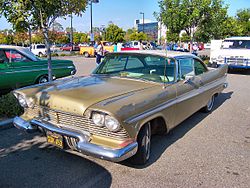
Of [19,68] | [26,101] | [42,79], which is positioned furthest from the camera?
[42,79]

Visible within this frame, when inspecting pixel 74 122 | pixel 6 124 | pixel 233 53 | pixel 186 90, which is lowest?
pixel 6 124

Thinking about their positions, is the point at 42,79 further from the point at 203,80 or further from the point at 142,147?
the point at 142,147

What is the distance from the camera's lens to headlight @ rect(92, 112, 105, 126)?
2.82 m

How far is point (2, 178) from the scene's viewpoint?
3.07 meters

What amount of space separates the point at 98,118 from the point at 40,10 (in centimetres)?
398

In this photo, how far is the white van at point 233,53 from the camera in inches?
503

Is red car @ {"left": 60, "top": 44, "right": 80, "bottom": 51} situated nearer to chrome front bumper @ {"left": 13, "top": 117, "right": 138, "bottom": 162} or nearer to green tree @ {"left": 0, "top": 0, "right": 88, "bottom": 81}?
green tree @ {"left": 0, "top": 0, "right": 88, "bottom": 81}

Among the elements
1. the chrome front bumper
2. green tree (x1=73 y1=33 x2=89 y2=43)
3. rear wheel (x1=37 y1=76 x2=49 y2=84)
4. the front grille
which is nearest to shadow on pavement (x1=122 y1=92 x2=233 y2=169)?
the chrome front bumper

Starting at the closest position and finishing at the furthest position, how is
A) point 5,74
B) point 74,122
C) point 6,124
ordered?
point 74,122, point 6,124, point 5,74

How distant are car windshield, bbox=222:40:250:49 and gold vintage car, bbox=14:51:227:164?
10.0m

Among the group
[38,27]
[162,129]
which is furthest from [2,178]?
[38,27]

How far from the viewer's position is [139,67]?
447 centimetres

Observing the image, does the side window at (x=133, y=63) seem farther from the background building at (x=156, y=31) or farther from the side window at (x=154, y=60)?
the background building at (x=156, y=31)

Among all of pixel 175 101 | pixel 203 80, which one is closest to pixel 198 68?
pixel 203 80
